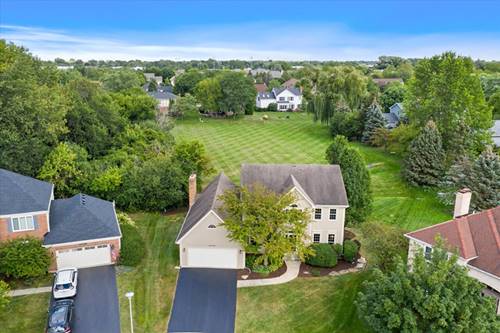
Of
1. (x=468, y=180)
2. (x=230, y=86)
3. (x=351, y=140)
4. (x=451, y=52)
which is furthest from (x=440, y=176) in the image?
(x=230, y=86)

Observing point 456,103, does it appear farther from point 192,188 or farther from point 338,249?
point 192,188

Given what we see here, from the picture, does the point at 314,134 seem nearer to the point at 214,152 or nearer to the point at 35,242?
the point at 214,152

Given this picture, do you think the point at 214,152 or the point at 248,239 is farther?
the point at 214,152

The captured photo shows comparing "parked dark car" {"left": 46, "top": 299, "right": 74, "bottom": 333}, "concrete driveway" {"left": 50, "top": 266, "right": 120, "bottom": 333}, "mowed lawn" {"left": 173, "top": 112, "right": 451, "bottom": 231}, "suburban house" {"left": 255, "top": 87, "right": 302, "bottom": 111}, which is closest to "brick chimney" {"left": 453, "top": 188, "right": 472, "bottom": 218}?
"mowed lawn" {"left": 173, "top": 112, "right": 451, "bottom": 231}

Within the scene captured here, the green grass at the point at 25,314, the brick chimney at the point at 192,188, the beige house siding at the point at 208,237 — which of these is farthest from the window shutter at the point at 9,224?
the brick chimney at the point at 192,188

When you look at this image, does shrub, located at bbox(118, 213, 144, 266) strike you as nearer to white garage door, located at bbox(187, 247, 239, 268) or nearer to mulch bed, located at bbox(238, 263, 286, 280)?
white garage door, located at bbox(187, 247, 239, 268)
